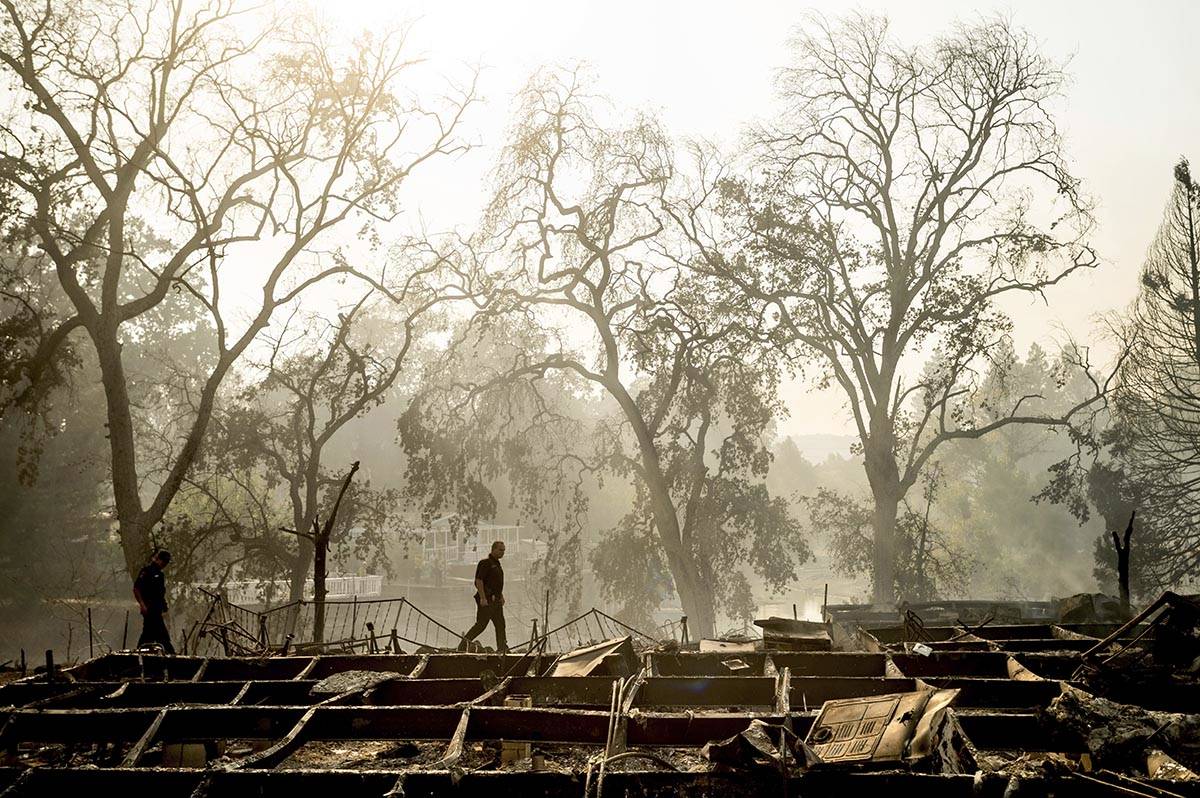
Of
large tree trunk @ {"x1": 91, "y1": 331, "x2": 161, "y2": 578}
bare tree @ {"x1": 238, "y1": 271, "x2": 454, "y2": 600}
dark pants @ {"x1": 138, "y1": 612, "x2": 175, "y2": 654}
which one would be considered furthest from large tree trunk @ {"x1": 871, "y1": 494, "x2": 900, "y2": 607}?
dark pants @ {"x1": 138, "y1": 612, "x2": 175, "y2": 654}

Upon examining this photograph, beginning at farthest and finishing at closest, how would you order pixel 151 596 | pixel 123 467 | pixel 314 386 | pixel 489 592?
pixel 314 386, pixel 123 467, pixel 489 592, pixel 151 596

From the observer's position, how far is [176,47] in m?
20.5

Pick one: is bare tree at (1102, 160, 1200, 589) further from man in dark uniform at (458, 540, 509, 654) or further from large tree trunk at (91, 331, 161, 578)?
large tree trunk at (91, 331, 161, 578)

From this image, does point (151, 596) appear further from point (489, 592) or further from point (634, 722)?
point (634, 722)

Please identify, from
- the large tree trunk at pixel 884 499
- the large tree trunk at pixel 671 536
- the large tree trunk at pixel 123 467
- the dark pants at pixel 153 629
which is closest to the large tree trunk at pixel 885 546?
the large tree trunk at pixel 884 499

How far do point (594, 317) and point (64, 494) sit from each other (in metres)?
25.5

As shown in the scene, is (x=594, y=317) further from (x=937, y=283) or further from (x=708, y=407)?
(x=937, y=283)

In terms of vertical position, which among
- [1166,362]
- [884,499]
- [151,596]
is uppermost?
[1166,362]

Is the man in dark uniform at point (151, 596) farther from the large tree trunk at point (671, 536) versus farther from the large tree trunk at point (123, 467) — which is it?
the large tree trunk at point (671, 536)

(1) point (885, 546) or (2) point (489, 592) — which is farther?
(1) point (885, 546)

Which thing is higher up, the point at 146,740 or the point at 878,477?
the point at 878,477

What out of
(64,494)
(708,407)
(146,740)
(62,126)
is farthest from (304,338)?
(146,740)

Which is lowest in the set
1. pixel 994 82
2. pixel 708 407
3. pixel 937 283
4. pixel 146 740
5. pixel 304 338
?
pixel 146 740

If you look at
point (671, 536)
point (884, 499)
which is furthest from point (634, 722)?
point (884, 499)
